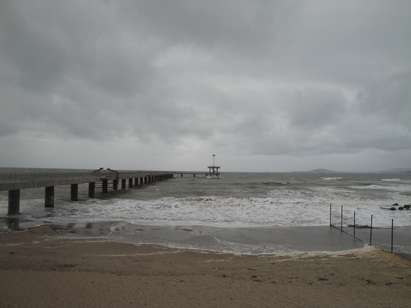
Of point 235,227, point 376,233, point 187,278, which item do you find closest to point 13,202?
point 235,227

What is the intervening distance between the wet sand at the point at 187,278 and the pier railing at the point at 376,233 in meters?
1.62

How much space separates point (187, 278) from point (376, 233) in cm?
1084

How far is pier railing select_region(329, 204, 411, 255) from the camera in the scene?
11070 mm

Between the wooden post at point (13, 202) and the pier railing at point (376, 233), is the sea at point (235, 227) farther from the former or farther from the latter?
the wooden post at point (13, 202)

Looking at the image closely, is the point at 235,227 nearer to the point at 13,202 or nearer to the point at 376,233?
the point at 376,233

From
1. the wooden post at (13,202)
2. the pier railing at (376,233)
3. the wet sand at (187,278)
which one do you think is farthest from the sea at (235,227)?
the wet sand at (187,278)

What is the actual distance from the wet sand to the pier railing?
162 centimetres

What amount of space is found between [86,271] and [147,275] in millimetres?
1493

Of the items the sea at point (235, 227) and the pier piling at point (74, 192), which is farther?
the pier piling at point (74, 192)

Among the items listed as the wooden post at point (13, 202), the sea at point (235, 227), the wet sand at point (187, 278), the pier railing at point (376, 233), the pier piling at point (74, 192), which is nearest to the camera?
the wet sand at point (187, 278)

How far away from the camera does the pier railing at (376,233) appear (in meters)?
11.1

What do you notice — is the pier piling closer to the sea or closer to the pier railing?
the sea

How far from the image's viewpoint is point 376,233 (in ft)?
45.0

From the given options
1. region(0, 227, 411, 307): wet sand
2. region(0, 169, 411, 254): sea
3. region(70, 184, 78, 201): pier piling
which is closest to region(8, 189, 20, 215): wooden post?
region(0, 169, 411, 254): sea
